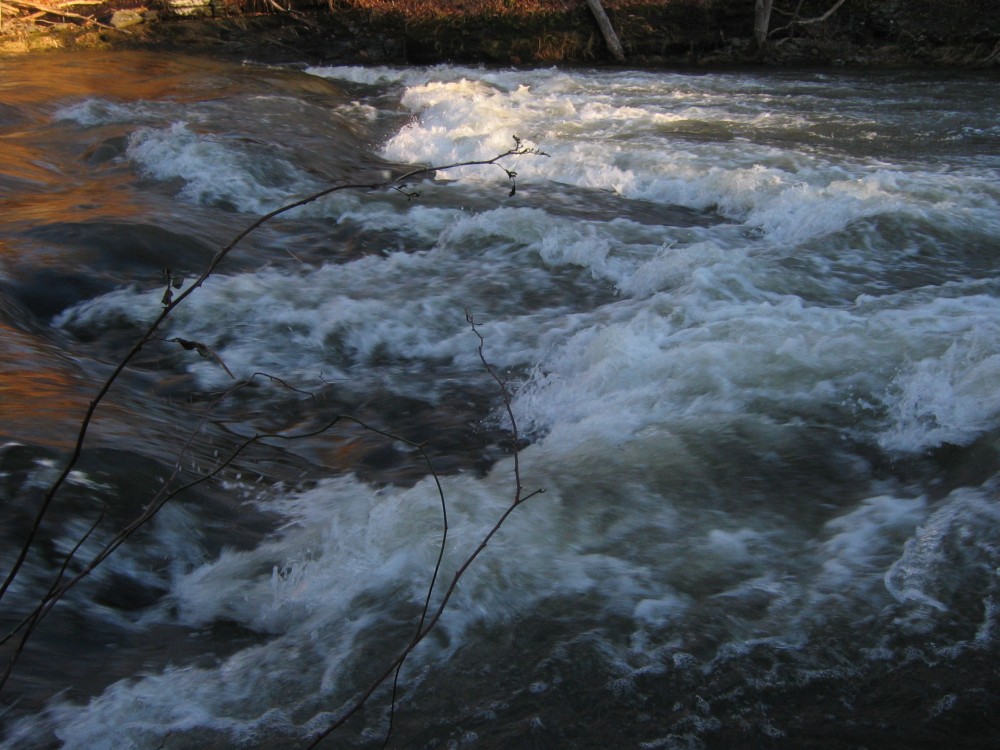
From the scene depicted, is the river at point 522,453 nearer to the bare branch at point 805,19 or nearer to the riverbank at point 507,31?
the riverbank at point 507,31

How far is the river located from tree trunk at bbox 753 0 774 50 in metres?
8.03

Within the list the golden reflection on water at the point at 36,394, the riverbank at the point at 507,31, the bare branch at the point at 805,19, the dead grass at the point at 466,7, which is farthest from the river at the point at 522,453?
the dead grass at the point at 466,7

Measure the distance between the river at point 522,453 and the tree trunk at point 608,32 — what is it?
9171 mm

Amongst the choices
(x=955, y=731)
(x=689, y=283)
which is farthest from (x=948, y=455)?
(x=689, y=283)

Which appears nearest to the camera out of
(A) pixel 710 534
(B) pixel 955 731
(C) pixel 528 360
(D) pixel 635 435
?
(B) pixel 955 731

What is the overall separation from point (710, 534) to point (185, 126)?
28.5ft

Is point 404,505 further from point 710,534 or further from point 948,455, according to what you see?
point 948,455

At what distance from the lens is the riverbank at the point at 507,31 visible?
14859 millimetres

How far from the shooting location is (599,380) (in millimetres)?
4656

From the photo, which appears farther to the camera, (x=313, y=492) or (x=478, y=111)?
(x=478, y=111)

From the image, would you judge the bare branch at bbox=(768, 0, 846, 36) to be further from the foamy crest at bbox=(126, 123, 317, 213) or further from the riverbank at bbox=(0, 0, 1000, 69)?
the foamy crest at bbox=(126, 123, 317, 213)

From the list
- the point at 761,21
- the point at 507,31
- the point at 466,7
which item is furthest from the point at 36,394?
the point at 466,7

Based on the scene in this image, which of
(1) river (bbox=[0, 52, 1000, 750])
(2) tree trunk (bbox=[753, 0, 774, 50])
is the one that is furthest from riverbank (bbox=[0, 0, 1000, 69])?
(1) river (bbox=[0, 52, 1000, 750])

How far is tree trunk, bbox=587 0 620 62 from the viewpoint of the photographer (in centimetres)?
1695
